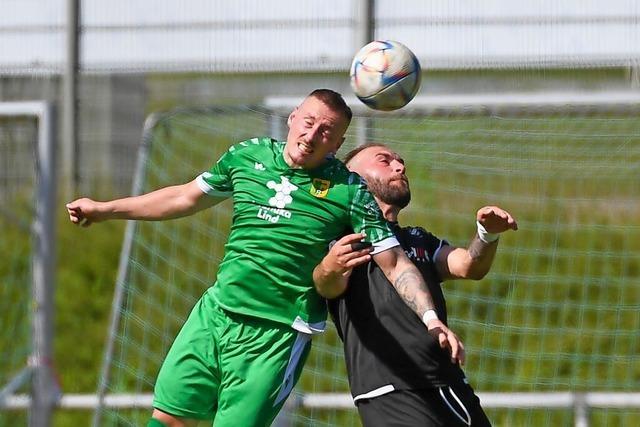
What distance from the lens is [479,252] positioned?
16.4ft

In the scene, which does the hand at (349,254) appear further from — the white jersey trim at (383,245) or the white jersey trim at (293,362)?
the white jersey trim at (293,362)

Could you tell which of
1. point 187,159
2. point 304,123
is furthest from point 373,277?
point 187,159

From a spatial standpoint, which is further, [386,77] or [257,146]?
[386,77]

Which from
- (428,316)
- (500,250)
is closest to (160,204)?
(428,316)

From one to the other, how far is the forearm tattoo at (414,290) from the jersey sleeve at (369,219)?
133 mm

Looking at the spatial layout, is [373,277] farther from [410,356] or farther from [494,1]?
[494,1]

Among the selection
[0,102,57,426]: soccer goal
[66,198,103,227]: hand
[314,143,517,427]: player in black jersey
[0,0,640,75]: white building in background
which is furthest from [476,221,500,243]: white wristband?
[0,0,640,75]: white building in background

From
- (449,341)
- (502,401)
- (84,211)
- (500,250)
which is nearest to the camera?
(449,341)

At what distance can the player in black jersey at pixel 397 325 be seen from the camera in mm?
4824

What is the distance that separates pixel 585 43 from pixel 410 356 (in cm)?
460

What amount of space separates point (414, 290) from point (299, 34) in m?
5.00

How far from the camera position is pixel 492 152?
7.41 metres

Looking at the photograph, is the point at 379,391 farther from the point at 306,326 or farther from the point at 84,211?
the point at 84,211

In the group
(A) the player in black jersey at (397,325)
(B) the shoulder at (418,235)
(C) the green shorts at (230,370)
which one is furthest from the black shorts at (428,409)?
(B) the shoulder at (418,235)
